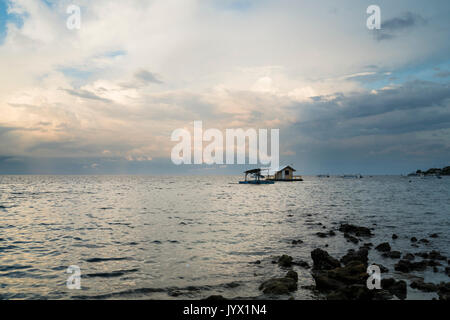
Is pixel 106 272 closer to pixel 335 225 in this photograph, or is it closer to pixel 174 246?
pixel 174 246

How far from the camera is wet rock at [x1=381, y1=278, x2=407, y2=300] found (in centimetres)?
1076

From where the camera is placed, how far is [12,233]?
77.2ft

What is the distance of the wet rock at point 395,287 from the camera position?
1076cm

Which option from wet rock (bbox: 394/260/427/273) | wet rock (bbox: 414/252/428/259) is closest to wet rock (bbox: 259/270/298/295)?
wet rock (bbox: 394/260/427/273)

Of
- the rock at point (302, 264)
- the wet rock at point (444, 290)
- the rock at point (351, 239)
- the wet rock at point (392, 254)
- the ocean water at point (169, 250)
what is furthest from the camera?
the rock at point (351, 239)

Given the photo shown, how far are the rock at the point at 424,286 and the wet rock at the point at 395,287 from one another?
2.17ft

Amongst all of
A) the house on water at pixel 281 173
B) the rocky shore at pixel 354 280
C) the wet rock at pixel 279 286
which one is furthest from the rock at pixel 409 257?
the house on water at pixel 281 173

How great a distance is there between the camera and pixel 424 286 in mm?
11273

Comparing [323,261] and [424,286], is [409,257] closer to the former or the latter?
[424,286]

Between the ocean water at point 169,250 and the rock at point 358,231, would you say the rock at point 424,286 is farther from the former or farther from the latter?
the rock at point 358,231

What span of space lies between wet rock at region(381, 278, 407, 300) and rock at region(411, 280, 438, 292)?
0.66m

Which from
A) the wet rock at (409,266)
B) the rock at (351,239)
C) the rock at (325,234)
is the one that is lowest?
the rock at (325,234)

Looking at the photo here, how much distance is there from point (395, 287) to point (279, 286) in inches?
180
